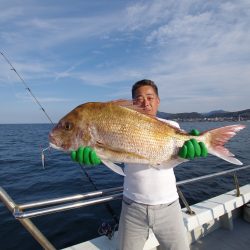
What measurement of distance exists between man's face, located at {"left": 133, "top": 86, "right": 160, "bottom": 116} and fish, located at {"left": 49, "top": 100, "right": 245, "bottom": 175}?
27cm

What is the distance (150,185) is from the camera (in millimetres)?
3035

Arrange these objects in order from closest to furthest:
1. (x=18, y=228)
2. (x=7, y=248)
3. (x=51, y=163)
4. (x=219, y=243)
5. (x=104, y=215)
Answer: (x=219, y=243)
(x=7, y=248)
(x=18, y=228)
(x=104, y=215)
(x=51, y=163)

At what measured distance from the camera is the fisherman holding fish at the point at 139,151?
288cm

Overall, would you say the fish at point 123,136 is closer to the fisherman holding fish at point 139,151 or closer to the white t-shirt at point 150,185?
the fisherman holding fish at point 139,151

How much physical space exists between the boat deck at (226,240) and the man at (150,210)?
2.25 meters

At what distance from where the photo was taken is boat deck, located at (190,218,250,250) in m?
5.08

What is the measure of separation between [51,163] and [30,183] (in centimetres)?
560

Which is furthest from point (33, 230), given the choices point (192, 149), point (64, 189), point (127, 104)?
point (64, 189)

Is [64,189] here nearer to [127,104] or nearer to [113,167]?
[113,167]

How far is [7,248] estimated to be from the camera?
6.98 m

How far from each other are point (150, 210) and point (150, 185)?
265 millimetres

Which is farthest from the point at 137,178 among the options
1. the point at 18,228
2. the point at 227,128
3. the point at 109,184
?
the point at 109,184

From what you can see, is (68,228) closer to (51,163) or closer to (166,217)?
(166,217)

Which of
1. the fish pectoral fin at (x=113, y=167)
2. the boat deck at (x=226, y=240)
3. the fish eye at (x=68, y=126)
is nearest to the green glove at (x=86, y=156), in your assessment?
the fish pectoral fin at (x=113, y=167)
